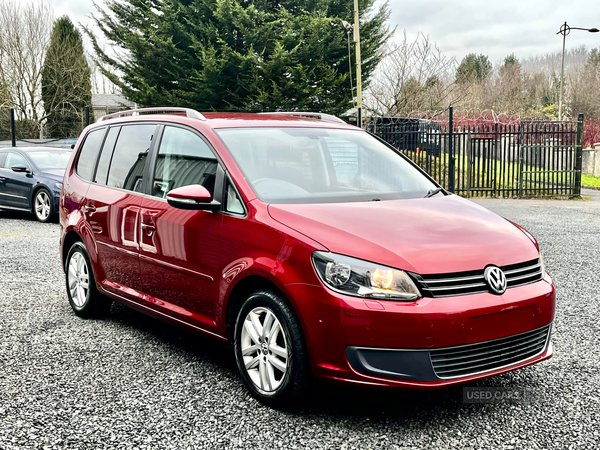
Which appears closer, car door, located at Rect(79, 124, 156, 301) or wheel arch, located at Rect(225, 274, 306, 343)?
wheel arch, located at Rect(225, 274, 306, 343)

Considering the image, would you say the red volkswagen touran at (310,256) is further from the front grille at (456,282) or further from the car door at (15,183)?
the car door at (15,183)

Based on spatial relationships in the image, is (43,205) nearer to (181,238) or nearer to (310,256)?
(181,238)

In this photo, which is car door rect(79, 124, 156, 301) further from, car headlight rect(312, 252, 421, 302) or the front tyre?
car headlight rect(312, 252, 421, 302)

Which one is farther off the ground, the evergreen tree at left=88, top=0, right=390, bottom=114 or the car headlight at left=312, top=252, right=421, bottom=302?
the evergreen tree at left=88, top=0, right=390, bottom=114

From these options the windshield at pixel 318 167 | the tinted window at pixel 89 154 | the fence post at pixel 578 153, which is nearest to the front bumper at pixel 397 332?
the windshield at pixel 318 167

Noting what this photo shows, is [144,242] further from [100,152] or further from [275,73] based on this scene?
[275,73]

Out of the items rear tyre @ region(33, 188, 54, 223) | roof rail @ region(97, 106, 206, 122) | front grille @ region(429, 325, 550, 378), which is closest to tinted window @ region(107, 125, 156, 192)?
roof rail @ region(97, 106, 206, 122)

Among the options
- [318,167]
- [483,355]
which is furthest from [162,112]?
[483,355]

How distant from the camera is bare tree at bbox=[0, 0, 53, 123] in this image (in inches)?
1351

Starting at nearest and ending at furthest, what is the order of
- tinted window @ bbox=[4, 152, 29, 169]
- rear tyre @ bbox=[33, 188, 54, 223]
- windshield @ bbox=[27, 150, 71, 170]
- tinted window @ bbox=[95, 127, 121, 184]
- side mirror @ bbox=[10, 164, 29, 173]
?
tinted window @ bbox=[95, 127, 121, 184], rear tyre @ bbox=[33, 188, 54, 223], side mirror @ bbox=[10, 164, 29, 173], windshield @ bbox=[27, 150, 71, 170], tinted window @ bbox=[4, 152, 29, 169]

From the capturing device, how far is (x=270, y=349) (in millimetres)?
3473

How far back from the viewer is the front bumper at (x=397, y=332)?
9.84ft

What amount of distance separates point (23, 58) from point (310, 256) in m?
36.2

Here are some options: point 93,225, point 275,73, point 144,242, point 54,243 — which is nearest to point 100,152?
point 93,225
